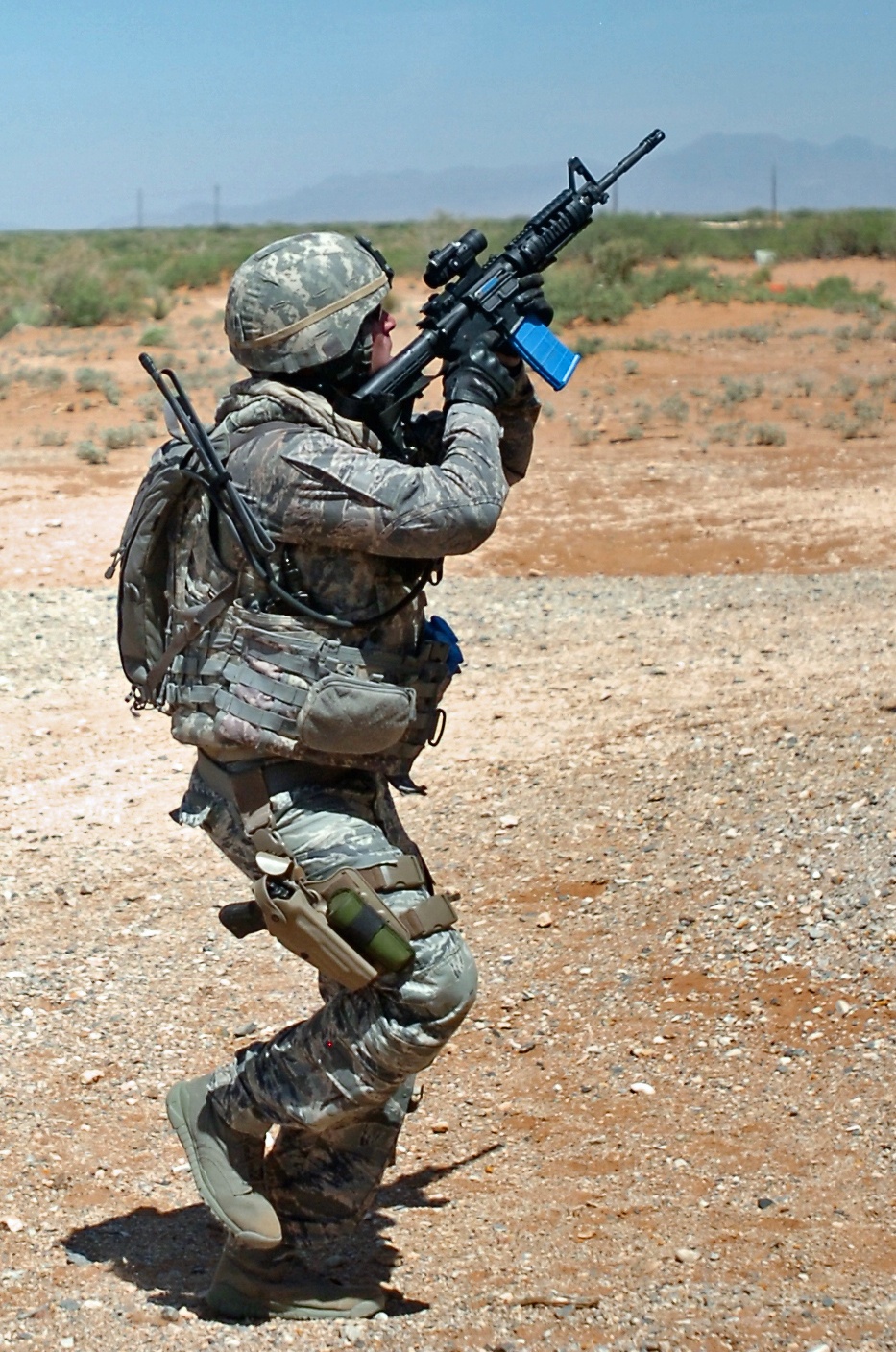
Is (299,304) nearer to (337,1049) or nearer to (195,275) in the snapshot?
(337,1049)

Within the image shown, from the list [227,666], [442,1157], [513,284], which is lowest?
[442,1157]

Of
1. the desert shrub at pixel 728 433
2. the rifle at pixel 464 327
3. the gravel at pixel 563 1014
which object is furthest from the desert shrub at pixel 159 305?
the rifle at pixel 464 327

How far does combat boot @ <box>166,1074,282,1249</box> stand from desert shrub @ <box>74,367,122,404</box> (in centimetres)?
1457

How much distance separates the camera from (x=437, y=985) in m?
3.02

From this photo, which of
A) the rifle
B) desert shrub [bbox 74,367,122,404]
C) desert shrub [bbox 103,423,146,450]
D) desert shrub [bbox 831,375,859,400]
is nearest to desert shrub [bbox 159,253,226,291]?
desert shrub [bbox 74,367,122,404]

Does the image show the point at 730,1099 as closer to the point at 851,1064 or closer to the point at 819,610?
the point at 851,1064

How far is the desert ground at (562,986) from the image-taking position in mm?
3305

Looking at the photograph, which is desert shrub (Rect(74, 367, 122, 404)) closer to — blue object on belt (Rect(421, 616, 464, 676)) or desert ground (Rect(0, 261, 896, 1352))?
desert ground (Rect(0, 261, 896, 1352))

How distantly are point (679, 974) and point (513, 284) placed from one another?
7.07 ft

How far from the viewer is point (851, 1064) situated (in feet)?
13.4

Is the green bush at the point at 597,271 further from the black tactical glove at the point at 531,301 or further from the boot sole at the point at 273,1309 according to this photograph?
the boot sole at the point at 273,1309

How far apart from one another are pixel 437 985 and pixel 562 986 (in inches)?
71.0

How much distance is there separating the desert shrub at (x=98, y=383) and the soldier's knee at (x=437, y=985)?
48.8ft

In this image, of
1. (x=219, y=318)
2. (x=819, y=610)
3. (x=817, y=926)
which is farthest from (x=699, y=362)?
(x=817, y=926)
